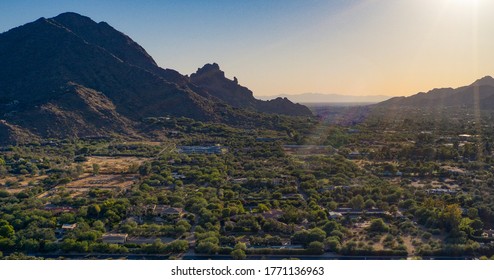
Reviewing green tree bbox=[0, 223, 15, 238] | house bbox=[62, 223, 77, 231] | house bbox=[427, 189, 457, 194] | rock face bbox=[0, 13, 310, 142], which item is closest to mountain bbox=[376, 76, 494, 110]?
rock face bbox=[0, 13, 310, 142]

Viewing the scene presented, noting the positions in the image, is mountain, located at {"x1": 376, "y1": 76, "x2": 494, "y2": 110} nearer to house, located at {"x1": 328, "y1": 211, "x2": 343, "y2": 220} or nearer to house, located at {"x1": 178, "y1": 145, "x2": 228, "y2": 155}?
house, located at {"x1": 178, "y1": 145, "x2": 228, "y2": 155}

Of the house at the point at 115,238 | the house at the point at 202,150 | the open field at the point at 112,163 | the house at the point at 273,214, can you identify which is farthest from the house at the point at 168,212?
the house at the point at 202,150

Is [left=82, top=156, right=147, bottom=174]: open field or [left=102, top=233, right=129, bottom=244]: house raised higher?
[left=82, top=156, right=147, bottom=174]: open field

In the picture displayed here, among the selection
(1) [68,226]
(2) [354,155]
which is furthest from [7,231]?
(2) [354,155]

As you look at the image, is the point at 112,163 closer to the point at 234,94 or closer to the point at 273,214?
the point at 273,214

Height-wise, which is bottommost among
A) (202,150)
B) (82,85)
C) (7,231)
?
(7,231)

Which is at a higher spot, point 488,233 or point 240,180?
point 240,180

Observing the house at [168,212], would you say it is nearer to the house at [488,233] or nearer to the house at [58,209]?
the house at [58,209]
